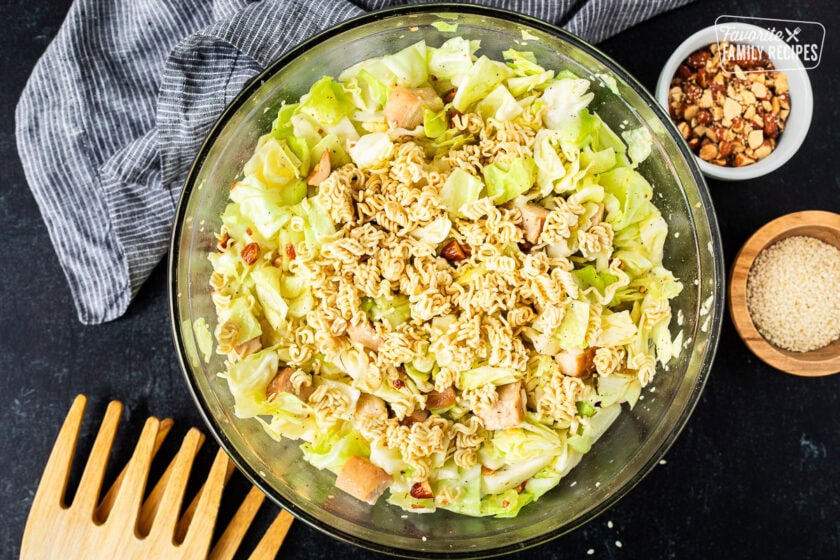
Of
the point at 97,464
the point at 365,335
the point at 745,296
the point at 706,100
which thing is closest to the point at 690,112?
the point at 706,100

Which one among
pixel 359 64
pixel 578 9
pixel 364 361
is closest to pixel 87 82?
pixel 359 64

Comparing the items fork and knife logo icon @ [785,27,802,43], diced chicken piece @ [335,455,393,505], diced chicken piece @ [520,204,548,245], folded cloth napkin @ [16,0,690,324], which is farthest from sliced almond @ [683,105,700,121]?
diced chicken piece @ [335,455,393,505]

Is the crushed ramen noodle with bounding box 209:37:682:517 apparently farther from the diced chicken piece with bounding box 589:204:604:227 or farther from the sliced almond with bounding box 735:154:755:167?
the sliced almond with bounding box 735:154:755:167

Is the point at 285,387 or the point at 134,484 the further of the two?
the point at 134,484

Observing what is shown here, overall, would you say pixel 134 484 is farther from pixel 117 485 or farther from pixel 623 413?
pixel 623 413

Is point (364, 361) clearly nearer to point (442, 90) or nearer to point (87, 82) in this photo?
point (442, 90)
